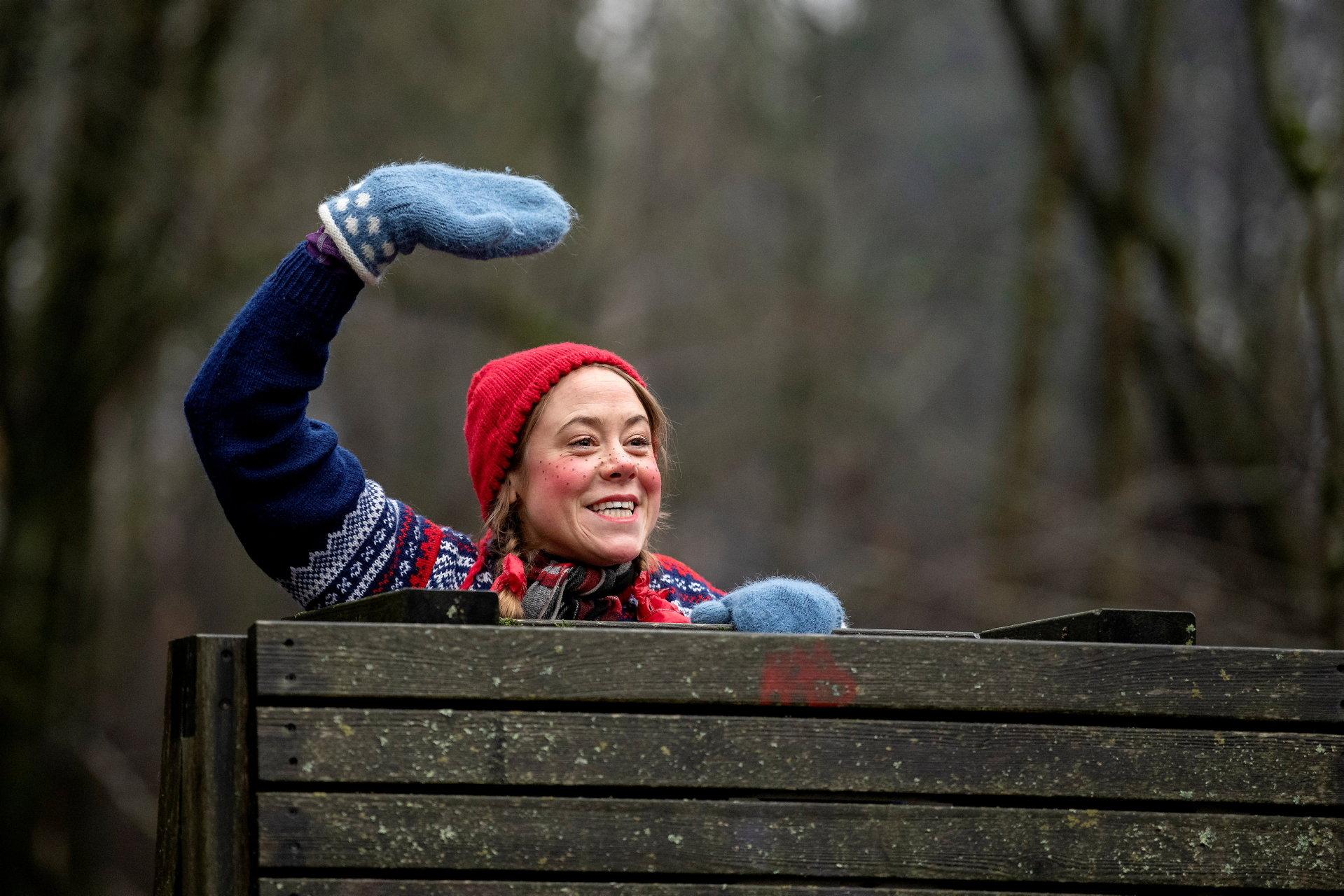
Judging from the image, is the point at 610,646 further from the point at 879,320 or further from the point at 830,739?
the point at 879,320

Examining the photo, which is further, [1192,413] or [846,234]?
[846,234]

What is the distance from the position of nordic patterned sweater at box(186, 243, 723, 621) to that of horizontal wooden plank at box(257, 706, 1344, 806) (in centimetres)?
82

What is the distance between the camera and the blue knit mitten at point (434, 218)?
2637 mm

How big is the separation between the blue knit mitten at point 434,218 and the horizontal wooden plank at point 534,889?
3.59 ft

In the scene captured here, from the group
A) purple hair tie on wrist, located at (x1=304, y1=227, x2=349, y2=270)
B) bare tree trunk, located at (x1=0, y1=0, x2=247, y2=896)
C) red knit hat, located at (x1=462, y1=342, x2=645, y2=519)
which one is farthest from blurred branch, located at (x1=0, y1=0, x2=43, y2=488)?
purple hair tie on wrist, located at (x1=304, y1=227, x2=349, y2=270)

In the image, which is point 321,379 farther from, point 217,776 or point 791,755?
point 791,755

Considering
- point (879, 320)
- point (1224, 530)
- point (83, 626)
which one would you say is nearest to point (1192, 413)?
point (1224, 530)

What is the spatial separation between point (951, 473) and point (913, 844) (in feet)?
51.4

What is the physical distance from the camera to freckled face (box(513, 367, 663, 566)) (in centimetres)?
303

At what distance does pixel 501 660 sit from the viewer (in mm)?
2162

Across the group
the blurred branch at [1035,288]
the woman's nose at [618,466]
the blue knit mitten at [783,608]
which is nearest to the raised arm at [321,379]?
the woman's nose at [618,466]

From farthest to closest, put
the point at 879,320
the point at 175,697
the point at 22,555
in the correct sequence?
the point at 879,320
the point at 22,555
the point at 175,697

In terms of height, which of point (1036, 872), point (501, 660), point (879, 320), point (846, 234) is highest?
point (846, 234)

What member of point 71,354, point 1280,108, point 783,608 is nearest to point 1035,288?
point 1280,108
